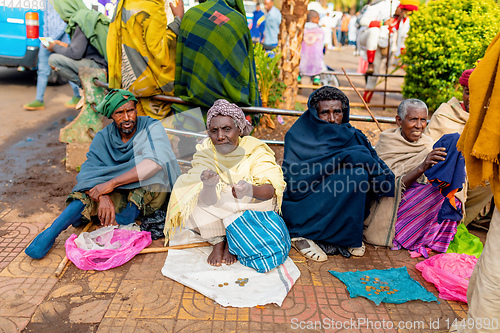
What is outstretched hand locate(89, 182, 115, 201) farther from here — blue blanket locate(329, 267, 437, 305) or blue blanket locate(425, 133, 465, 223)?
blue blanket locate(425, 133, 465, 223)

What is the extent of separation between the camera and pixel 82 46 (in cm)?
516

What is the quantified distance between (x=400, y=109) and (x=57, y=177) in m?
3.97

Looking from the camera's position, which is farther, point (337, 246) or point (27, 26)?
point (27, 26)

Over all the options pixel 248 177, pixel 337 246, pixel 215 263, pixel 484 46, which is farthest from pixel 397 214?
pixel 484 46

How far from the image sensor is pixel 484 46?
18.3 ft

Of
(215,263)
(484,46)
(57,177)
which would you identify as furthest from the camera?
(484,46)

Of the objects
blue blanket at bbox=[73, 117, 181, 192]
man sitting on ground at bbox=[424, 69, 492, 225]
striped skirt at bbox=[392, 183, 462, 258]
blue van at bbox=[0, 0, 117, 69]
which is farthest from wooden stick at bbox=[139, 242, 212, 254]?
blue van at bbox=[0, 0, 117, 69]

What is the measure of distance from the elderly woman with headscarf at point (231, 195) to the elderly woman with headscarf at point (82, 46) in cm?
268

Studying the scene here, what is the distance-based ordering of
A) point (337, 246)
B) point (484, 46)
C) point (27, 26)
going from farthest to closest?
point (27, 26) < point (484, 46) < point (337, 246)

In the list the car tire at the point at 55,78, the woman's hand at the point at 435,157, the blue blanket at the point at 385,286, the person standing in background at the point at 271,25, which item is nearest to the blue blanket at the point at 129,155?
the blue blanket at the point at 385,286

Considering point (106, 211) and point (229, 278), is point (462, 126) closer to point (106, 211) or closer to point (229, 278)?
point (229, 278)

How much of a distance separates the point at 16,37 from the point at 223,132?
24.0ft

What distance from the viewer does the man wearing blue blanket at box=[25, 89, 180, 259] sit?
346 cm

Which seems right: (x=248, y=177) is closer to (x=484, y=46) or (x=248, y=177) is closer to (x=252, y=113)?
(x=252, y=113)
